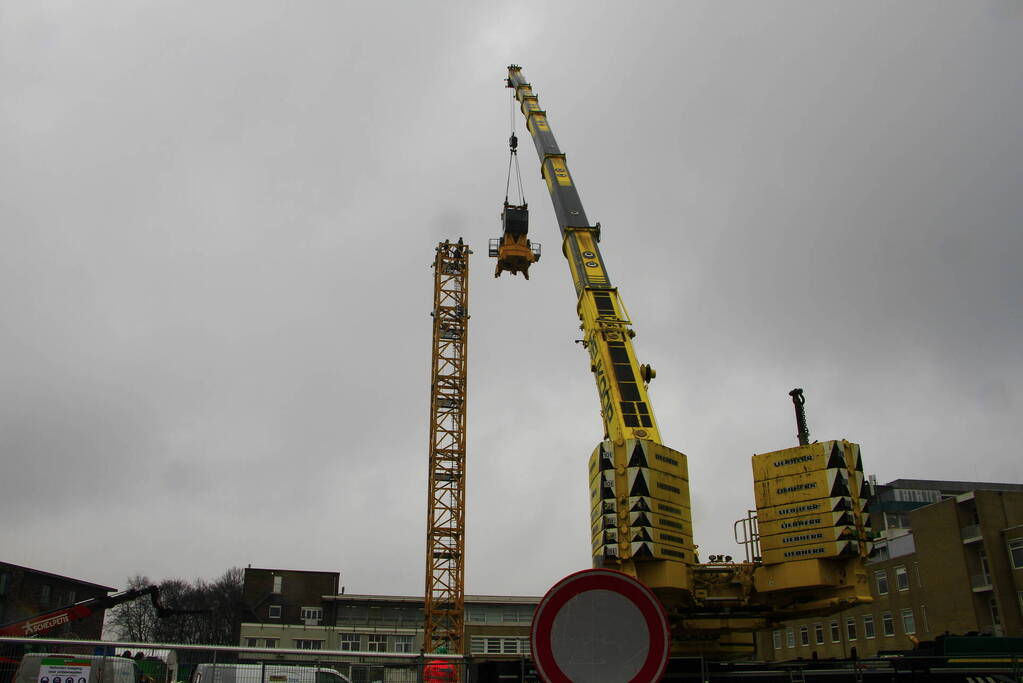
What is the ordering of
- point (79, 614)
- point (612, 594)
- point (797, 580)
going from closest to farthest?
point (612, 594)
point (797, 580)
point (79, 614)

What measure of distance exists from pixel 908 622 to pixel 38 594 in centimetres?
6042

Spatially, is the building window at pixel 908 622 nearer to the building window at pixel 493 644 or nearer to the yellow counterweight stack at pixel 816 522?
the building window at pixel 493 644

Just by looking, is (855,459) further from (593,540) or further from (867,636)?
(867,636)

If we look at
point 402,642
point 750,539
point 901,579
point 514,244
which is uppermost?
point 514,244

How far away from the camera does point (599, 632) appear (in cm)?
479

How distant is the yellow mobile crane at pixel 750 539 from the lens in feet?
63.2

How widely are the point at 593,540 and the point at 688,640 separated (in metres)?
3.51

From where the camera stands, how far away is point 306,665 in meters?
11.3

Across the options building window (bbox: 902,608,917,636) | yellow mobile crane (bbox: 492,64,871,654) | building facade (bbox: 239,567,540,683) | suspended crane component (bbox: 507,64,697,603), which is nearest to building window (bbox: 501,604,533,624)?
building facade (bbox: 239,567,540,683)

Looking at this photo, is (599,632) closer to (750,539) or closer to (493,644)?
(750,539)

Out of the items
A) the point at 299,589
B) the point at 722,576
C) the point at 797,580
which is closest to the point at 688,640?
the point at 722,576

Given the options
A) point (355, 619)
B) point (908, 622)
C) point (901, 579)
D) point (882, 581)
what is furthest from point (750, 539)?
point (355, 619)

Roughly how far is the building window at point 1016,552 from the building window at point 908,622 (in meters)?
8.77

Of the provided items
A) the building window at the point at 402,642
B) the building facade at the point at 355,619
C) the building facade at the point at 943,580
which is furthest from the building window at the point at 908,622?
the building window at the point at 402,642
